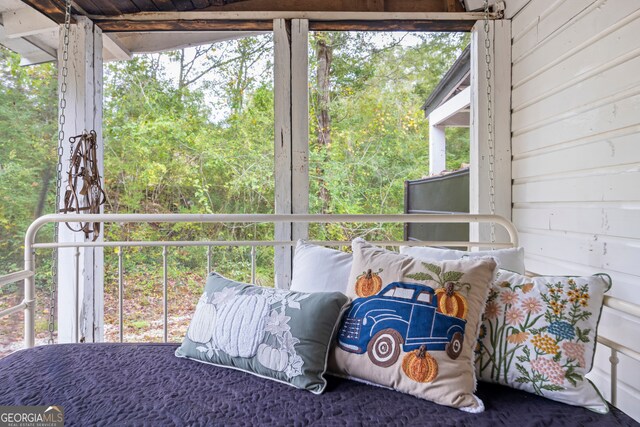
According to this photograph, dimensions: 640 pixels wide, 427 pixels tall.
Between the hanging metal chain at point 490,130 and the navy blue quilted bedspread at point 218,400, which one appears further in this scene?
the hanging metal chain at point 490,130

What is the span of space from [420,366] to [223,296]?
61cm

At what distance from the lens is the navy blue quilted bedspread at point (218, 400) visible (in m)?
0.80

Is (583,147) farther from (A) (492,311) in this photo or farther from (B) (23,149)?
(B) (23,149)

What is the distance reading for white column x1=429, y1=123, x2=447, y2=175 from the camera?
6.93ft

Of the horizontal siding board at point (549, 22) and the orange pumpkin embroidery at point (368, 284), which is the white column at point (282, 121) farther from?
the horizontal siding board at point (549, 22)

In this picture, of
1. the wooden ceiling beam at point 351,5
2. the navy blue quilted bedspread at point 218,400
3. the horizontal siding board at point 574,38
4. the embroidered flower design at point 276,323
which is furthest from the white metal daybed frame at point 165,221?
the wooden ceiling beam at point 351,5

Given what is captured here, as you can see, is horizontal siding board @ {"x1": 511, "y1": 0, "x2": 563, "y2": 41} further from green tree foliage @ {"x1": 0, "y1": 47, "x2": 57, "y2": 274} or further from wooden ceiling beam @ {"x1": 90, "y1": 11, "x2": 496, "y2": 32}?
green tree foliage @ {"x1": 0, "y1": 47, "x2": 57, "y2": 274}

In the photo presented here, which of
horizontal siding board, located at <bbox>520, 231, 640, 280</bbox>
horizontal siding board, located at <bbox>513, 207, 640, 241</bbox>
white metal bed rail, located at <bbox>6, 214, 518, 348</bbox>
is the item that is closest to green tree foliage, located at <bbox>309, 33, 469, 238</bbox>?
white metal bed rail, located at <bbox>6, 214, 518, 348</bbox>

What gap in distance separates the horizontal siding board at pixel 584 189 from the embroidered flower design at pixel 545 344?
1.83 ft

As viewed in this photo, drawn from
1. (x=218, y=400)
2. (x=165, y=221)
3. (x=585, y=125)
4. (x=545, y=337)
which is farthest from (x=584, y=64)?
(x=165, y=221)

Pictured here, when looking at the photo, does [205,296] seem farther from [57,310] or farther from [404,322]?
[57,310]

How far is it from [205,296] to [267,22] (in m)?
1.46

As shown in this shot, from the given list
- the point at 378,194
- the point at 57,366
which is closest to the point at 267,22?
the point at 378,194

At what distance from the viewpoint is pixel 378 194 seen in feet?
6.81
